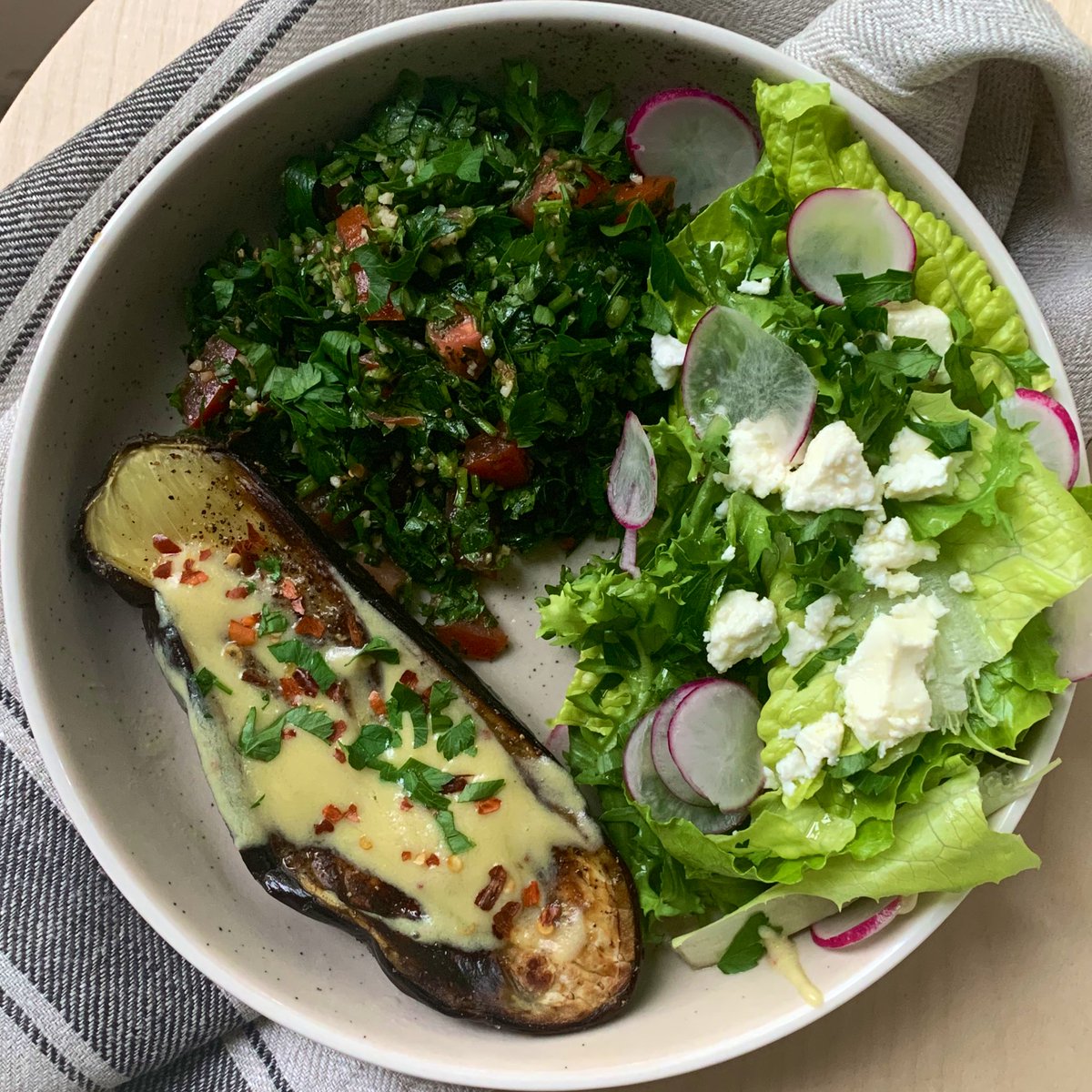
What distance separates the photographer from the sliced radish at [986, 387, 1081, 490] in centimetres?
161

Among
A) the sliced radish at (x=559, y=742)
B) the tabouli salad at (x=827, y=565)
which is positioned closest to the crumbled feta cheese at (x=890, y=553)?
the tabouli salad at (x=827, y=565)

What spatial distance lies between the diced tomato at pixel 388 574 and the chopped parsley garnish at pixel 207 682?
1.14 ft

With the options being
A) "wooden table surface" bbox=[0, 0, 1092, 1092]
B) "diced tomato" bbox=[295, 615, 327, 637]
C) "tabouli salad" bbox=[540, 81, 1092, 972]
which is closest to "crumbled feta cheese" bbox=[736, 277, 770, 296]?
"tabouli salad" bbox=[540, 81, 1092, 972]

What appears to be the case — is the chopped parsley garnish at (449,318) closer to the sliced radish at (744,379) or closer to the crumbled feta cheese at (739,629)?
the sliced radish at (744,379)

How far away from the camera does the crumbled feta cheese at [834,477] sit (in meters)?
1.54

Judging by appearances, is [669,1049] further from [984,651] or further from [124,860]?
[124,860]

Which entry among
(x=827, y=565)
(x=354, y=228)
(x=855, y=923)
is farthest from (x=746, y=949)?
(x=354, y=228)

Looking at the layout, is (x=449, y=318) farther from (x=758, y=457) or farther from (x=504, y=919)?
(x=504, y=919)

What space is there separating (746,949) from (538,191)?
4.48ft

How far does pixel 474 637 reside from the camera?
192 cm

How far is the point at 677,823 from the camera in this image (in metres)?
1.67

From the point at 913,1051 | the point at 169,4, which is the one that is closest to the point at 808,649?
the point at 913,1051

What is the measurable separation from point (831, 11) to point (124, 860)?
1881 mm

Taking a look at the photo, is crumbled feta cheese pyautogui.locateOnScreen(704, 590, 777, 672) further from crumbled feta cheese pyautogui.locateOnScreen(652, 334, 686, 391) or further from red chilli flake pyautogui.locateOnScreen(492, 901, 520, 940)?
red chilli flake pyautogui.locateOnScreen(492, 901, 520, 940)
